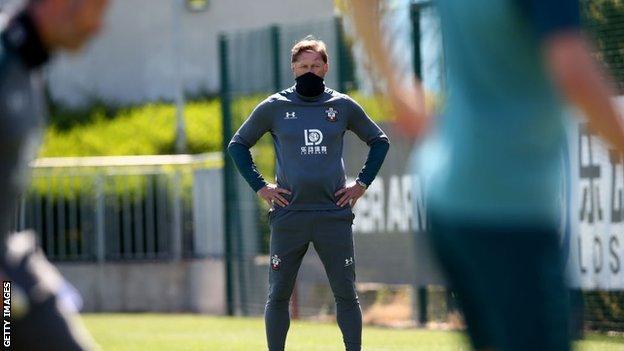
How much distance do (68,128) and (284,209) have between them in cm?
2405

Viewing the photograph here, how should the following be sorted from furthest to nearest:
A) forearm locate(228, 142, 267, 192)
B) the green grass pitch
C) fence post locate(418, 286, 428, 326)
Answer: fence post locate(418, 286, 428, 326)
the green grass pitch
forearm locate(228, 142, 267, 192)

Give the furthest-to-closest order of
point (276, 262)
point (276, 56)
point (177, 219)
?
point (177, 219) → point (276, 56) → point (276, 262)

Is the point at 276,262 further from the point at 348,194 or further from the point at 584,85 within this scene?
the point at 584,85

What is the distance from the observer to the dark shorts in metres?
3.87

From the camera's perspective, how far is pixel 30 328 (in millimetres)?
4711

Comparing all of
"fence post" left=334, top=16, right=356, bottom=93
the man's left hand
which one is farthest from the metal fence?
the man's left hand

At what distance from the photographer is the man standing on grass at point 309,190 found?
8789 millimetres

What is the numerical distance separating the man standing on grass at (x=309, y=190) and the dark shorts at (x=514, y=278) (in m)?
4.87

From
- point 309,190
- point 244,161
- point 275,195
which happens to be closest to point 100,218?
point 244,161

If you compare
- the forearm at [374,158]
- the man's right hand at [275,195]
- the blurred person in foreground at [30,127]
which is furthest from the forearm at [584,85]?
the forearm at [374,158]

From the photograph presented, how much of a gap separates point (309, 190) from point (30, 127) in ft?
14.2

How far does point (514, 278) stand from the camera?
152 inches

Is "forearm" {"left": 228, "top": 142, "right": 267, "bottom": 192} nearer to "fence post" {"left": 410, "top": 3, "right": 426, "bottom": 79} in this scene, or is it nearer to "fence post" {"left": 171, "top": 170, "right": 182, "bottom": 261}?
"fence post" {"left": 410, "top": 3, "right": 426, "bottom": 79}

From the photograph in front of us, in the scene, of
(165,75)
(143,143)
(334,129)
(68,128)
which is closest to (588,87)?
(334,129)
